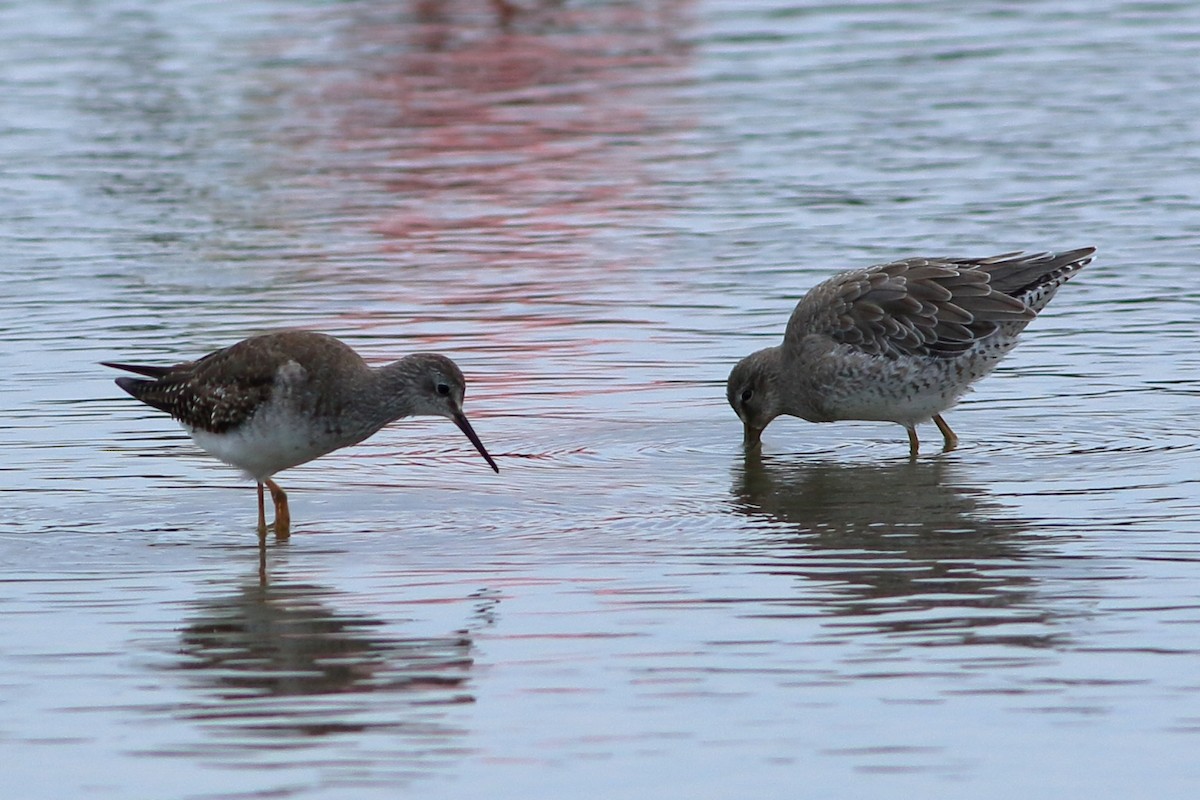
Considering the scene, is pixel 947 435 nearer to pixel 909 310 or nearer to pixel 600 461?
pixel 909 310

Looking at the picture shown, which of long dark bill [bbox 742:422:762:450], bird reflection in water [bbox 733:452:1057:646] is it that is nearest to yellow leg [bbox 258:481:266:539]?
bird reflection in water [bbox 733:452:1057:646]

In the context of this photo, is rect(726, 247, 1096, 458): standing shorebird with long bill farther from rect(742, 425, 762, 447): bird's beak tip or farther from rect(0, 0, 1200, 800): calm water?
rect(0, 0, 1200, 800): calm water

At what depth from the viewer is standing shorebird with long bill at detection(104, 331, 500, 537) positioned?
9586 millimetres

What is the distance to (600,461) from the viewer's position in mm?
11008

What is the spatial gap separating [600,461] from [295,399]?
6.75 feet

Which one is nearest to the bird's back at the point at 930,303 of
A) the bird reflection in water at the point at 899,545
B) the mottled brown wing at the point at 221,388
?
the bird reflection in water at the point at 899,545

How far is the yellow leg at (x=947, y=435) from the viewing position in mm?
11414

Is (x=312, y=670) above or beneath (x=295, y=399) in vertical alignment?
beneath

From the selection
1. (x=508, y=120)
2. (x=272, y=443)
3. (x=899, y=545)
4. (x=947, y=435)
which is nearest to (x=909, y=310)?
(x=947, y=435)

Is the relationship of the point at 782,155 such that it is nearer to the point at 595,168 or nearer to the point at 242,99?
the point at 595,168

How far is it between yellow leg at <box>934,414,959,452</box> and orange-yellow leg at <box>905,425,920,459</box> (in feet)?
0.47

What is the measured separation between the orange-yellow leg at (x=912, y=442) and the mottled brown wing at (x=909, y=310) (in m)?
0.47

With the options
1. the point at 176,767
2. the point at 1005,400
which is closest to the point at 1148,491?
the point at 1005,400

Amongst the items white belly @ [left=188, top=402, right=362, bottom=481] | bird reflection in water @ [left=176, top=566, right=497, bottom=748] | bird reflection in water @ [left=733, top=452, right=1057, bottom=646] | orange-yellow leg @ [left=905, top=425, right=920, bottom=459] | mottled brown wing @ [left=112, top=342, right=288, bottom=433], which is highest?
mottled brown wing @ [left=112, top=342, right=288, bottom=433]
